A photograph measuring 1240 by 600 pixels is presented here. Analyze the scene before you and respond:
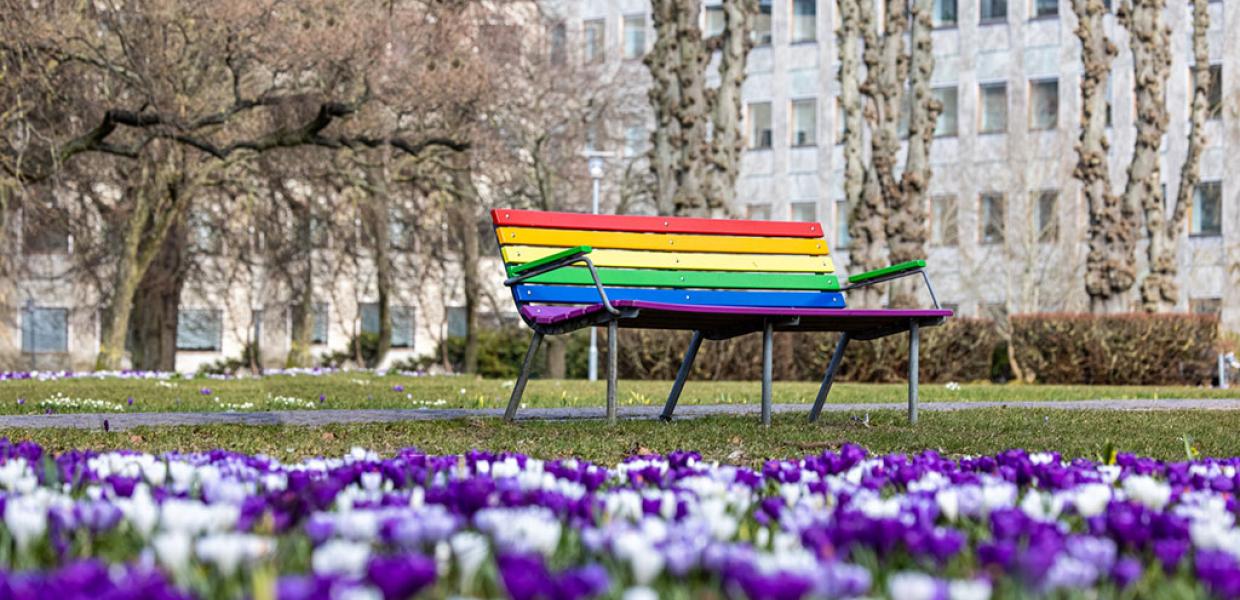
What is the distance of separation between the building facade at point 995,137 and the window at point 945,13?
5 centimetres

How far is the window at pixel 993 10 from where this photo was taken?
50.5 metres

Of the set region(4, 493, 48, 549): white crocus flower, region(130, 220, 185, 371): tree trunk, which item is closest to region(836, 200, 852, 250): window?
region(130, 220, 185, 371): tree trunk

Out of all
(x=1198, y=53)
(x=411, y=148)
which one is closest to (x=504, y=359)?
(x=411, y=148)

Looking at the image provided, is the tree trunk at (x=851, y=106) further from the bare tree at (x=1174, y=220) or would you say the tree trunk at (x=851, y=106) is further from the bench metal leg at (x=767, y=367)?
the bench metal leg at (x=767, y=367)

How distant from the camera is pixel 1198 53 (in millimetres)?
33094

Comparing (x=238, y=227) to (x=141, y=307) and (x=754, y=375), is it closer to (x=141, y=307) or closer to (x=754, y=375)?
(x=141, y=307)

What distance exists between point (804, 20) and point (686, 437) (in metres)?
48.8

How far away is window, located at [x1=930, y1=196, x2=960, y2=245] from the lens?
4966 centimetres

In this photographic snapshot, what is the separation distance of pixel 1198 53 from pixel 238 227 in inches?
733

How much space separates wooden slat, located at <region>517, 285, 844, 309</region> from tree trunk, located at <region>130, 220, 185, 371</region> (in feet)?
73.4

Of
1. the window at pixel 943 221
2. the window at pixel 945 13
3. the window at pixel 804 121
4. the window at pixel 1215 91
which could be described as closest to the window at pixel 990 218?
the window at pixel 943 221

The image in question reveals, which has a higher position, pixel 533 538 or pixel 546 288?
pixel 546 288

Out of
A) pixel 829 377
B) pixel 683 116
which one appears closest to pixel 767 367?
pixel 829 377

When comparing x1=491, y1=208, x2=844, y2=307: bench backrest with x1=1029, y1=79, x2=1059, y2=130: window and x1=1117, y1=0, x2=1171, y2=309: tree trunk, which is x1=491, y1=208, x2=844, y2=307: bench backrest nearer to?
x1=1117, y1=0, x2=1171, y2=309: tree trunk
